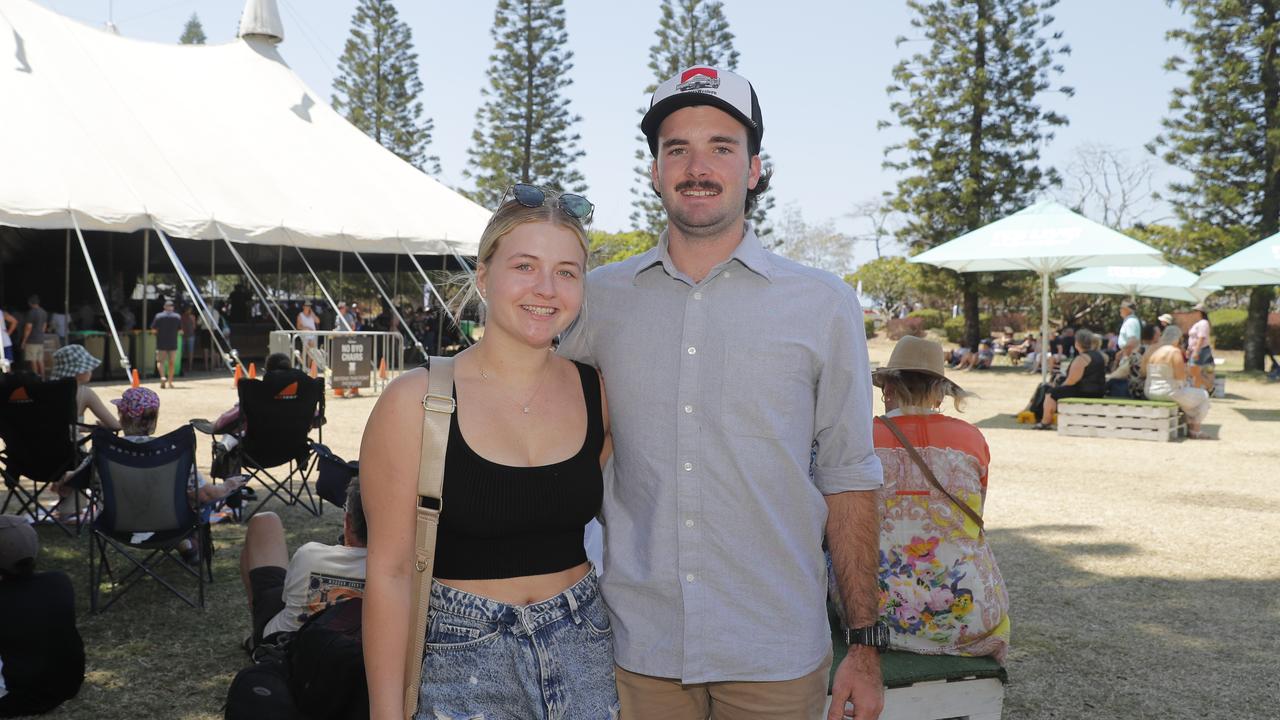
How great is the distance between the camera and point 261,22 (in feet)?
64.5

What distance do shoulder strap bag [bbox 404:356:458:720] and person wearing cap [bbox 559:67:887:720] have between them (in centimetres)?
41

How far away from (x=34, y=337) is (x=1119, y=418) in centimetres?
1588

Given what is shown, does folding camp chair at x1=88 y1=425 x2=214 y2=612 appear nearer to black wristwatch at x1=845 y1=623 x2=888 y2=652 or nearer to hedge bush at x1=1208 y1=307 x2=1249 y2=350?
black wristwatch at x1=845 y1=623 x2=888 y2=652

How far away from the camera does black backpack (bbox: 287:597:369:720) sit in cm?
234

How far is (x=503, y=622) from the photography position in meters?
1.64

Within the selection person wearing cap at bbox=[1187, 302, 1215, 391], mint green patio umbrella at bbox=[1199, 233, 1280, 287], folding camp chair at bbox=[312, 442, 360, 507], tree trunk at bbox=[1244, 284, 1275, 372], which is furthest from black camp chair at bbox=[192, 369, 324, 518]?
tree trunk at bbox=[1244, 284, 1275, 372]

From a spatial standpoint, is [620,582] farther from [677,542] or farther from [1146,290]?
[1146,290]

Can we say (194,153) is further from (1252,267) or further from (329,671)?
(1252,267)

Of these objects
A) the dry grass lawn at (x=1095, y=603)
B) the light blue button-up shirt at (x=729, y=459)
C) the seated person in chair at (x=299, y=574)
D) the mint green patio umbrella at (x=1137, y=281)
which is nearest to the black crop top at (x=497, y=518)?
the light blue button-up shirt at (x=729, y=459)

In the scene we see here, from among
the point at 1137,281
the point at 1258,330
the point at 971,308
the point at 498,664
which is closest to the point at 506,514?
the point at 498,664

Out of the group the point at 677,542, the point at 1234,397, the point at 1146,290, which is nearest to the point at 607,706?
the point at 677,542

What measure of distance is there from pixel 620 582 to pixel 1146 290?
24975 mm

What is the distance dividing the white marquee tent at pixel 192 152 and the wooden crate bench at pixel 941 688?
12.7 m

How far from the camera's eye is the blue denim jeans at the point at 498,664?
1.61 metres
